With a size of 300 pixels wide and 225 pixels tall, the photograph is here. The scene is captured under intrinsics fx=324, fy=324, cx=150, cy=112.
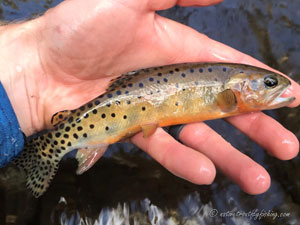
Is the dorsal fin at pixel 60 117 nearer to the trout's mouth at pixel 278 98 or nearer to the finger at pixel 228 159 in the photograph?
the finger at pixel 228 159

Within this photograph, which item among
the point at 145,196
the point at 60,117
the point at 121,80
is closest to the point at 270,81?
the point at 121,80

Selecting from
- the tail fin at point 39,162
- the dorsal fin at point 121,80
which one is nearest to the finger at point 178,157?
the dorsal fin at point 121,80

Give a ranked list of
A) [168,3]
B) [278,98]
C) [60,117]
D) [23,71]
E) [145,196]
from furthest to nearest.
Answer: [145,196] → [23,71] → [278,98] → [168,3] → [60,117]

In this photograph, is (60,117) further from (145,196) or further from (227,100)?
(227,100)

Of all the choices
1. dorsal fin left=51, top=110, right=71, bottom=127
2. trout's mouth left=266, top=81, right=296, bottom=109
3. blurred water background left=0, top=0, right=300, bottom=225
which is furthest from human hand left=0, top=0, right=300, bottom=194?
blurred water background left=0, top=0, right=300, bottom=225

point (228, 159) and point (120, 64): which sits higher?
point (120, 64)

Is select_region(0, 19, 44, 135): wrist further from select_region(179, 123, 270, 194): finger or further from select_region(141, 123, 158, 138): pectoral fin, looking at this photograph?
select_region(179, 123, 270, 194): finger

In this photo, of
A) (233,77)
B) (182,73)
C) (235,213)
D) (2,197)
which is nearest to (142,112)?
(182,73)
